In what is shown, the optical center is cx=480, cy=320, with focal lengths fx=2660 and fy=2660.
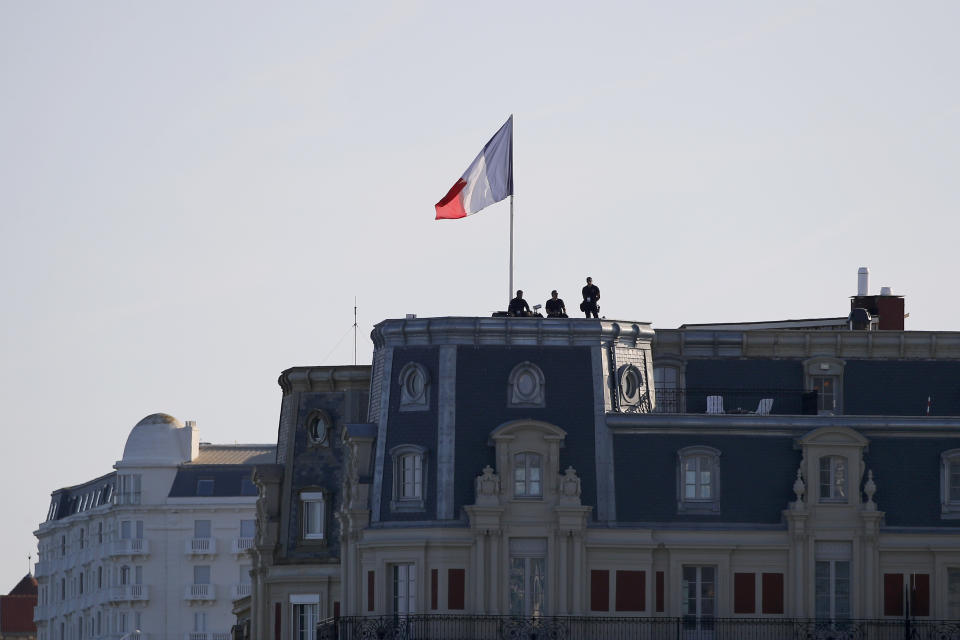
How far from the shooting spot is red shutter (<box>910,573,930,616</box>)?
317 feet

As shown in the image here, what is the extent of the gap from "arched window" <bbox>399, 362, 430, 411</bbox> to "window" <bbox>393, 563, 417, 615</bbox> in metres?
5.89

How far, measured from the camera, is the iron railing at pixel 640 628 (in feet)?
310

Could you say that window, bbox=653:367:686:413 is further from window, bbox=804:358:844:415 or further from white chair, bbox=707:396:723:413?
window, bbox=804:358:844:415

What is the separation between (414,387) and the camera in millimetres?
98000

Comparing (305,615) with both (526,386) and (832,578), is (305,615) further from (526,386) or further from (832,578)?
(832,578)

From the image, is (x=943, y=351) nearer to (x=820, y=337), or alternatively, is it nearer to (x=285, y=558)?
(x=820, y=337)

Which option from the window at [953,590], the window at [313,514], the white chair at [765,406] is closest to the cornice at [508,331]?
the white chair at [765,406]

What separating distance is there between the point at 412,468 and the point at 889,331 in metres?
19.9

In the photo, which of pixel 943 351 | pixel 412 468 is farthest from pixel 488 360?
pixel 943 351

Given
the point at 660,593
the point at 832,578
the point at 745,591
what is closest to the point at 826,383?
the point at 832,578

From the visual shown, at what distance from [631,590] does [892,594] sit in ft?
31.3

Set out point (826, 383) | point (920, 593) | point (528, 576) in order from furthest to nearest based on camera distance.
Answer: point (826, 383) < point (920, 593) < point (528, 576)

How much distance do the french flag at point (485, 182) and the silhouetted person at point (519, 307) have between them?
12.2 feet

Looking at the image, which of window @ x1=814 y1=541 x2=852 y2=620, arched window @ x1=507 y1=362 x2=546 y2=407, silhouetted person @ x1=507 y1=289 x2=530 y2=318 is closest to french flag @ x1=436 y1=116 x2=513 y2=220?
silhouetted person @ x1=507 y1=289 x2=530 y2=318
